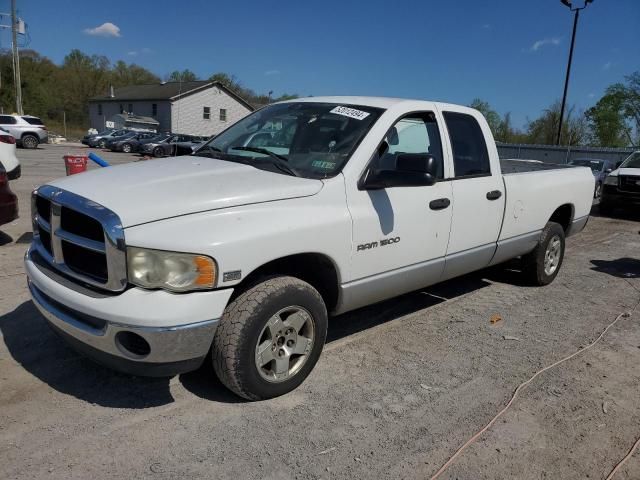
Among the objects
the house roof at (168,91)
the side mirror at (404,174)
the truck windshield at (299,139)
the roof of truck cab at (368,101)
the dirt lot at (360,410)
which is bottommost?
the dirt lot at (360,410)

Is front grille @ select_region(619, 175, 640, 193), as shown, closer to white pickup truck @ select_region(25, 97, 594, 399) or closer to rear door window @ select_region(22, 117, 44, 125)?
white pickup truck @ select_region(25, 97, 594, 399)

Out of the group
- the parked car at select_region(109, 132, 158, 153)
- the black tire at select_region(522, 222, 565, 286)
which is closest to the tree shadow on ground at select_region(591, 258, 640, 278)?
the black tire at select_region(522, 222, 565, 286)

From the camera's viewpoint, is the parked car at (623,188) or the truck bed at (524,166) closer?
the truck bed at (524,166)

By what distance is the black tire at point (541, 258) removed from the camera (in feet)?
18.7

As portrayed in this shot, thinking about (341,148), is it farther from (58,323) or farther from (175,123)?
(175,123)

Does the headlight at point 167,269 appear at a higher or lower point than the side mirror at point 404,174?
lower

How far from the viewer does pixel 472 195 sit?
439 centimetres

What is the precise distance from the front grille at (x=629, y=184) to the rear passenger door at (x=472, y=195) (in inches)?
369

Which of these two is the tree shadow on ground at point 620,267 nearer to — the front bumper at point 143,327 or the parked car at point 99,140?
the front bumper at point 143,327

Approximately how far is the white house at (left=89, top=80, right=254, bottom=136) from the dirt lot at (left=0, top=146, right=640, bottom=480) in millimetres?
46321

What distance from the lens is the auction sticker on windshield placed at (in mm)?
3827

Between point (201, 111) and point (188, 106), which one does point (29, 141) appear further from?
point (201, 111)

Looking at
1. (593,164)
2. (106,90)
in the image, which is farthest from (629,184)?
(106,90)

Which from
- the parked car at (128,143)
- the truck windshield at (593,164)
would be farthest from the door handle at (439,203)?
the parked car at (128,143)
